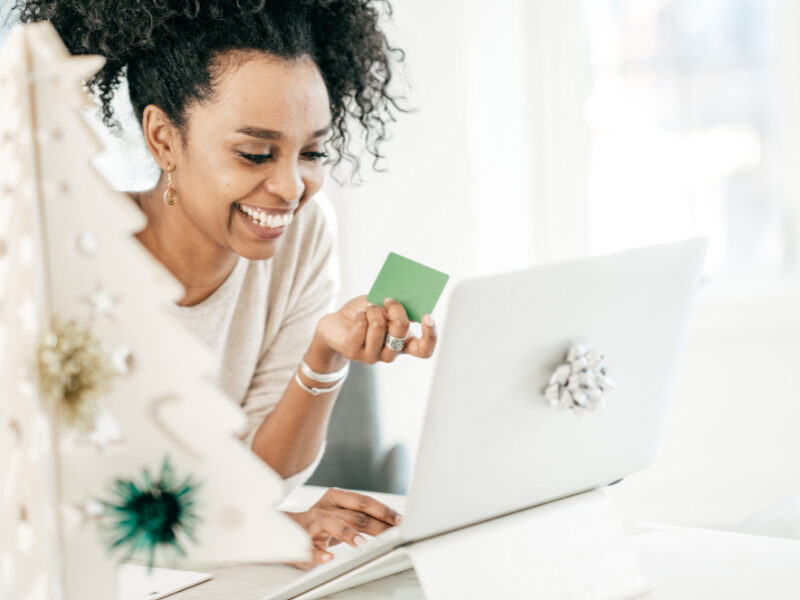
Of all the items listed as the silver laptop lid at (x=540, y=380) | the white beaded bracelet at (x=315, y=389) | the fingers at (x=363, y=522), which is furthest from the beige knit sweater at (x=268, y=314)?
the silver laptop lid at (x=540, y=380)

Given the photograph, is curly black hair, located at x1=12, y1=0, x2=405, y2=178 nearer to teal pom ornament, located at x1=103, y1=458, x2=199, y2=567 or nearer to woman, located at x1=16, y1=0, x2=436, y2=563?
woman, located at x1=16, y1=0, x2=436, y2=563

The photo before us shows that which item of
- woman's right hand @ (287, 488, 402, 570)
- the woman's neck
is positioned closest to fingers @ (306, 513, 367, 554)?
woman's right hand @ (287, 488, 402, 570)

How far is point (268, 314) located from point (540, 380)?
0.79 meters

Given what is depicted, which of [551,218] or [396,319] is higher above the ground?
[551,218]

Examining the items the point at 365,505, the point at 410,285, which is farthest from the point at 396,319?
the point at 365,505

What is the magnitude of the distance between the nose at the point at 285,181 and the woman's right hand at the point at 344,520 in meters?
0.38

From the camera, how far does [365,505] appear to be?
106 centimetres

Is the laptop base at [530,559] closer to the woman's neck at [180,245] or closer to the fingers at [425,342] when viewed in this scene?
the fingers at [425,342]

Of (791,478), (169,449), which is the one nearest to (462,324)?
(169,449)

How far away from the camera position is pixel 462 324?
0.74 metres

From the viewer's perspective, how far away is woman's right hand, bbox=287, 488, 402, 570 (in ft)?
3.34

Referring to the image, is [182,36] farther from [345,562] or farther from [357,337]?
[345,562]

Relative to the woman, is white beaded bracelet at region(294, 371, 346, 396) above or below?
below

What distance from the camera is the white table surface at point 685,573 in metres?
0.90
